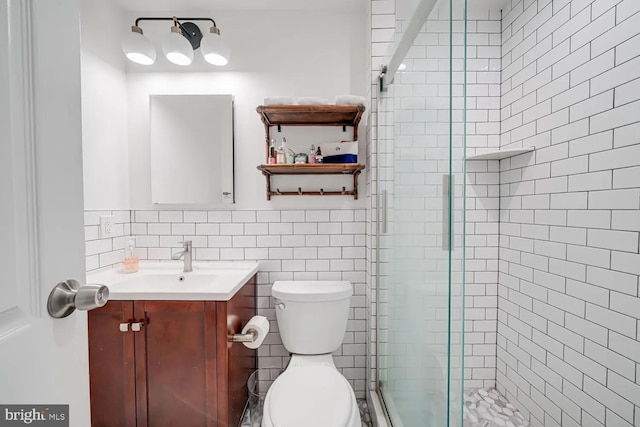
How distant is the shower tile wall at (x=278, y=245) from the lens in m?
1.83

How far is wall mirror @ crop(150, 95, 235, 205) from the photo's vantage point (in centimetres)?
180

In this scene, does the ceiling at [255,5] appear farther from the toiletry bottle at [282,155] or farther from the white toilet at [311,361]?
the white toilet at [311,361]

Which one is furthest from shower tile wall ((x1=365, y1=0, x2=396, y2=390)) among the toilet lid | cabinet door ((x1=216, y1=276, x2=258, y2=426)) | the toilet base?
cabinet door ((x1=216, y1=276, x2=258, y2=426))

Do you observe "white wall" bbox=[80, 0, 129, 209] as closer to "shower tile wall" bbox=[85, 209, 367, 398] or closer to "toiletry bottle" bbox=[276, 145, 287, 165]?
"shower tile wall" bbox=[85, 209, 367, 398]

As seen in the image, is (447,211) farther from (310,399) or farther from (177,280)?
(177,280)

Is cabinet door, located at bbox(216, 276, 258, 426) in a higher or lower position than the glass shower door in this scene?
lower

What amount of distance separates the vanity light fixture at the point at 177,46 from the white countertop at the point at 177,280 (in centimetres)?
121

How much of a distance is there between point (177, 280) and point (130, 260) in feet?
1.01

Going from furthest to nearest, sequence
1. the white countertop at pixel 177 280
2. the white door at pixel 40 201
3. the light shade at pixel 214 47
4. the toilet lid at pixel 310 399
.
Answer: the light shade at pixel 214 47
the white countertop at pixel 177 280
the toilet lid at pixel 310 399
the white door at pixel 40 201

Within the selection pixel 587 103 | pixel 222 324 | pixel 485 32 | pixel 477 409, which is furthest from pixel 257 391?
pixel 485 32

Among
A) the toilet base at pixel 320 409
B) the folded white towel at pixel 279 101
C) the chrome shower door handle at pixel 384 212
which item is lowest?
the toilet base at pixel 320 409

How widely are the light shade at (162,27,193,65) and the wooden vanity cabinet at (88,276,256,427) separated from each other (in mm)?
1349

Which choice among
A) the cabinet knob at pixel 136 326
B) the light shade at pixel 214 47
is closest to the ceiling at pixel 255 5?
the light shade at pixel 214 47

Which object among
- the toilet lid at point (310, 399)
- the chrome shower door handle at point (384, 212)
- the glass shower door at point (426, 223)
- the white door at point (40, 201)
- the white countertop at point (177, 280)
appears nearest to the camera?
the white door at point (40, 201)
